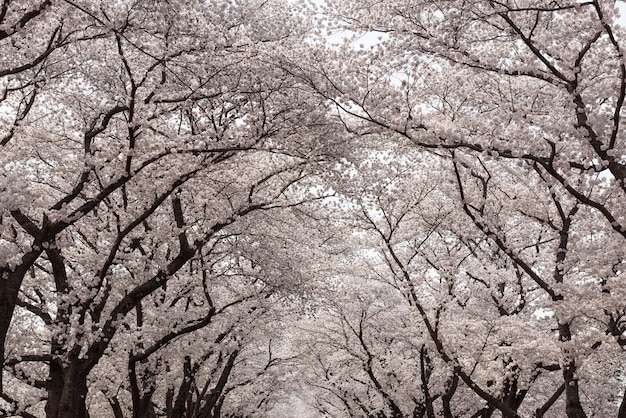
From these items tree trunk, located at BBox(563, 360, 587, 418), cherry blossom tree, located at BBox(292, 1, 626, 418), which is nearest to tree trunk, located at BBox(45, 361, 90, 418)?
cherry blossom tree, located at BBox(292, 1, 626, 418)

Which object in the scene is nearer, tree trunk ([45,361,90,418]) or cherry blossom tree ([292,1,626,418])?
cherry blossom tree ([292,1,626,418])

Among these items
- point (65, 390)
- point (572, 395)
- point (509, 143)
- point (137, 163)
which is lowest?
point (572, 395)

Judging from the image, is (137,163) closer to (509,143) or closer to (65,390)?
(65,390)

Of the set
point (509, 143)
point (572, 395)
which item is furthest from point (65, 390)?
point (572, 395)

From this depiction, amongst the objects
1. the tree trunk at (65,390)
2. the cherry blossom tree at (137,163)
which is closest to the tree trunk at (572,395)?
the cherry blossom tree at (137,163)

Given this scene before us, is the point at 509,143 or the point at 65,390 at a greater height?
the point at 509,143

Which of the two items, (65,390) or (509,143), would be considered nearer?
(509,143)

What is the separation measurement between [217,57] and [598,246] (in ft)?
27.2

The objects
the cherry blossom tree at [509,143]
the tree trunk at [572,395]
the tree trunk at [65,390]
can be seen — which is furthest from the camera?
the tree trunk at [572,395]

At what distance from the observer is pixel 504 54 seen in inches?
380

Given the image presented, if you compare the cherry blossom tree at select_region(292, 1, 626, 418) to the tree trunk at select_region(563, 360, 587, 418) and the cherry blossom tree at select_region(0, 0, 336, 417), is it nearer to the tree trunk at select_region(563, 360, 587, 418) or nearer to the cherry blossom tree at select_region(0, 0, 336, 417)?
the tree trunk at select_region(563, 360, 587, 418)

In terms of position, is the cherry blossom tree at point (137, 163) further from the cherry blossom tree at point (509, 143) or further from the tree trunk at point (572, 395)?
the tree trunk at point (572, 395)

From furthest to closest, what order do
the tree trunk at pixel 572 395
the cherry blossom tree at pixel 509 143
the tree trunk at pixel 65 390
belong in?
the tree trunk at pixel 572 395, the tree trunk at pixel 65 390, the cherry blossom tree at pixel 509 143

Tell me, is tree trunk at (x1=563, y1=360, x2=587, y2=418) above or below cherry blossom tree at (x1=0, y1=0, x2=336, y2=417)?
below
